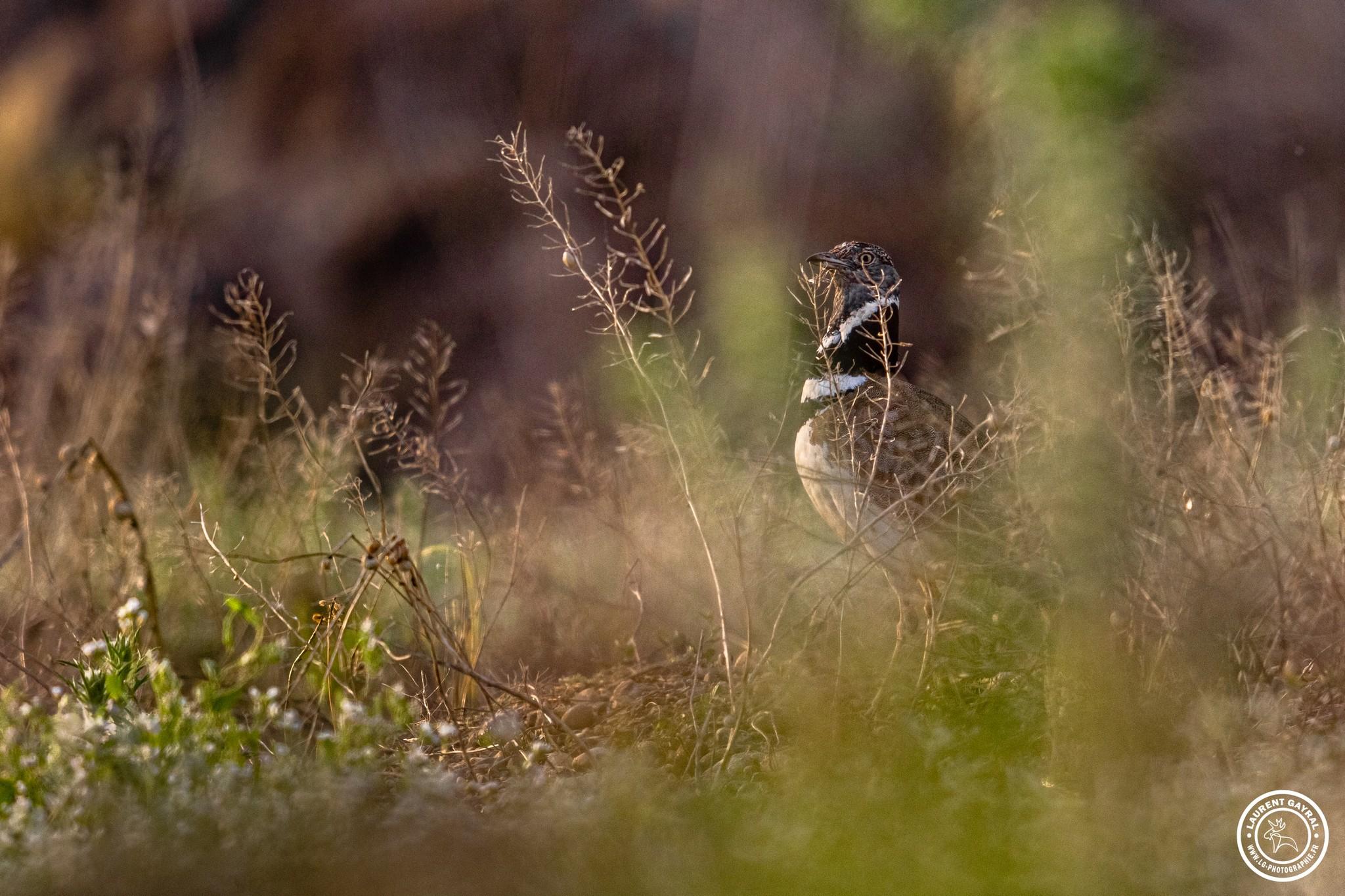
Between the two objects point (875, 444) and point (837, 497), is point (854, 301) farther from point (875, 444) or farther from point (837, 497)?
point (837, 497)

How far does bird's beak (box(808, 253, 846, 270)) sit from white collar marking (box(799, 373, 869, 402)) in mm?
425

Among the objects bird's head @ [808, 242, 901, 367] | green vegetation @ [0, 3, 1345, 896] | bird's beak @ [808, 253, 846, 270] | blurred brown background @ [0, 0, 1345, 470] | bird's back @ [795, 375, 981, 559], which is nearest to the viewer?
green vegetation @ [0, 3, 1345, 896]

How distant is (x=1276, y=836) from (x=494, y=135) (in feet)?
25.6

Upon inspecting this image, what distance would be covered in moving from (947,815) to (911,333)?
21.8 ft

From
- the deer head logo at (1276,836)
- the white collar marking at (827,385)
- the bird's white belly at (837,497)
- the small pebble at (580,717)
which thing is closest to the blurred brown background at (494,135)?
the white collar marking at (827,385)

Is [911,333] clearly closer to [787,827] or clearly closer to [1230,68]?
[1230,68]

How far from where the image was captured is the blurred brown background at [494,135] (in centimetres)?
762

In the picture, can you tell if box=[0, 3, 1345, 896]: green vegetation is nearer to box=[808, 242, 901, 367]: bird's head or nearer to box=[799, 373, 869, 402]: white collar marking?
box=[799, 373, 869, 402]: white collar marking

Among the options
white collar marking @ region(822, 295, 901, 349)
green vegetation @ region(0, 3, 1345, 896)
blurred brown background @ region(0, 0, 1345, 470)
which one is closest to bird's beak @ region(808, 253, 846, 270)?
white collar marking @ region(822, 295, 901, 349)

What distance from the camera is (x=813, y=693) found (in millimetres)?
2877

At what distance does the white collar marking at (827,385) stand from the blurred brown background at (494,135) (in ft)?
8.20

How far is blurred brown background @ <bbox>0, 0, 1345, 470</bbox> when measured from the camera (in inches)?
300

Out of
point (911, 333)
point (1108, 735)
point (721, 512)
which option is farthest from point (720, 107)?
point (1108, 735)

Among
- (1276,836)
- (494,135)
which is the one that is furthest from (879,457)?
(494,135)
